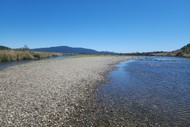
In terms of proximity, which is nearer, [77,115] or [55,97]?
[77,115]

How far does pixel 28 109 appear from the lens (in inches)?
597

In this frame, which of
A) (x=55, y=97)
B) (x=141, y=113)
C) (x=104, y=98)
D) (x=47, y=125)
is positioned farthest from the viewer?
(x=104, y=98)

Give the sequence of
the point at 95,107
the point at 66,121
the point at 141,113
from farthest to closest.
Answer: the point at 95,107 → the point at 141,113 → the point at 66,121

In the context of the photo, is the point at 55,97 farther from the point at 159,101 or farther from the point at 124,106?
the point at 159,101

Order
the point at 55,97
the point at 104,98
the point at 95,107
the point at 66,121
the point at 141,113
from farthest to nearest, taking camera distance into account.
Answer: the point at 104,98
the point at 55,97
the point at 95,107
the point at 141,113
the point at 66,121

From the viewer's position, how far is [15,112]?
14305 mm

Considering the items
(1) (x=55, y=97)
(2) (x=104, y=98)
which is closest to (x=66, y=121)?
(1) (x=55, y=97)

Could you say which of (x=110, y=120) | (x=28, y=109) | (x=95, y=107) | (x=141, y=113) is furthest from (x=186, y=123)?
(x=28, y=109)

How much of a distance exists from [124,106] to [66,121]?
5797mm

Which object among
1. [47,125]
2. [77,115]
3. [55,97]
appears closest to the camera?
[47,125]

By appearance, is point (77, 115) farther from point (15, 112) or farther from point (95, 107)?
point (15, 112)

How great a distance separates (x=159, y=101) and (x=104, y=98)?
4.82 m

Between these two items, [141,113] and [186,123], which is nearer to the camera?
[186,123]

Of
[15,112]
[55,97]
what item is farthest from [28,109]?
[55,97]
